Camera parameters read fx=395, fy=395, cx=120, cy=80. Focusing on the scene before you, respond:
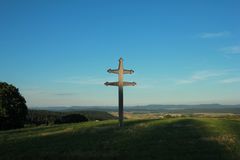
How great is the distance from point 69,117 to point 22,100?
32.7ft

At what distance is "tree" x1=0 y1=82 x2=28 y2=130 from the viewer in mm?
71006

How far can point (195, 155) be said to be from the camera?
17125 mm

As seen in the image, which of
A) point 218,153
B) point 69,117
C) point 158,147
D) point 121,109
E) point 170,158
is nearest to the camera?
point 170,158

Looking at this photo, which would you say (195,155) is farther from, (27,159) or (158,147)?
(27,159)

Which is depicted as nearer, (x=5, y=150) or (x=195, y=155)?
(x=195, y=155)

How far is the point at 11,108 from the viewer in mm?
71688

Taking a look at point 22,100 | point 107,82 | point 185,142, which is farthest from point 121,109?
point 22,100

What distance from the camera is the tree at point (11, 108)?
71.0 metres

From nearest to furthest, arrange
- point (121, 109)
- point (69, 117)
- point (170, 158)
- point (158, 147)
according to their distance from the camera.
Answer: point (170, 158) → point (158, 147) → point (121, 109) → point (69, 117)

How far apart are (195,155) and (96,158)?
4295 mm

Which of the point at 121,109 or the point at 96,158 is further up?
the point at 121,109

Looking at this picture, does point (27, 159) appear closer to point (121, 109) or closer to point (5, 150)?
point (5, 150)

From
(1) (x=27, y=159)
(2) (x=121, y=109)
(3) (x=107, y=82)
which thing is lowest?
(1) (x=27, y=159)

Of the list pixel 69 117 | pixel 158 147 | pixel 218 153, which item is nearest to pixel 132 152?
pixel 158 147
